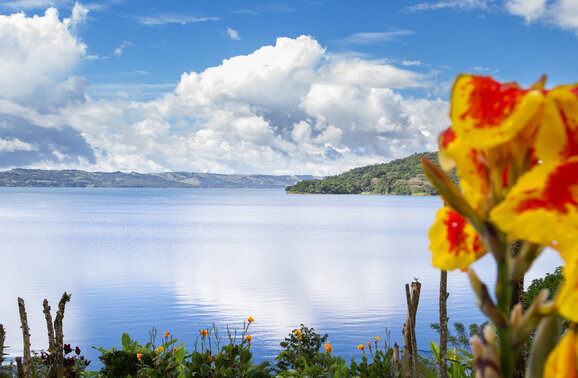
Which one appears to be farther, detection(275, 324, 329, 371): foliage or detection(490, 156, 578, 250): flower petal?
detection(275, 324, 329, 371): foliage

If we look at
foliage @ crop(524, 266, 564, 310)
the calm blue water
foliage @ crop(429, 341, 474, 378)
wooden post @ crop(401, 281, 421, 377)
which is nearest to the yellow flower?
foliage @ crop(429, 341, 474, 378)

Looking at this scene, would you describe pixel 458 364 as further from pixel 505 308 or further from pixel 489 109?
pixel 489 109

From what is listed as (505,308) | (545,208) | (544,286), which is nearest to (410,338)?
(544,286)

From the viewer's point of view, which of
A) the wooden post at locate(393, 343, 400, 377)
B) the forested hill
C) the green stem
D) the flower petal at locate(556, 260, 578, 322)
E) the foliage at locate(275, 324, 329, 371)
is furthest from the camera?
the forested hill

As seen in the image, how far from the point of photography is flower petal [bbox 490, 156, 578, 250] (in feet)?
1.86

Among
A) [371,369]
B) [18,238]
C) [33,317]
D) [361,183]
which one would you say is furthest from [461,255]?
[361,183]

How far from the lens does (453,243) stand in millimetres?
807

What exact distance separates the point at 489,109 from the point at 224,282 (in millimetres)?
29869

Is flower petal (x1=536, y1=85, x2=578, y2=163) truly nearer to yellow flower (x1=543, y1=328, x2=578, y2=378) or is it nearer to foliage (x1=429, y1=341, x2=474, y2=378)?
yellow flower (x1=543, y1=328, x2=578, y2=378)

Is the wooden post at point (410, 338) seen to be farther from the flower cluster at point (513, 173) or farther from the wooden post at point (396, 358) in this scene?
the flower cluster at point (513, 173)

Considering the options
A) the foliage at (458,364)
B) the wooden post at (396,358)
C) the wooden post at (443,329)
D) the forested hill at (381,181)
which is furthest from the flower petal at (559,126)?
the forested hill at (381,181)

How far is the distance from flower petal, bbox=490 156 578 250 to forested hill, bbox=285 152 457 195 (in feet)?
548

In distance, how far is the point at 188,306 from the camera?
2359cm

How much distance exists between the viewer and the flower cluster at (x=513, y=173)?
22.7 inches
